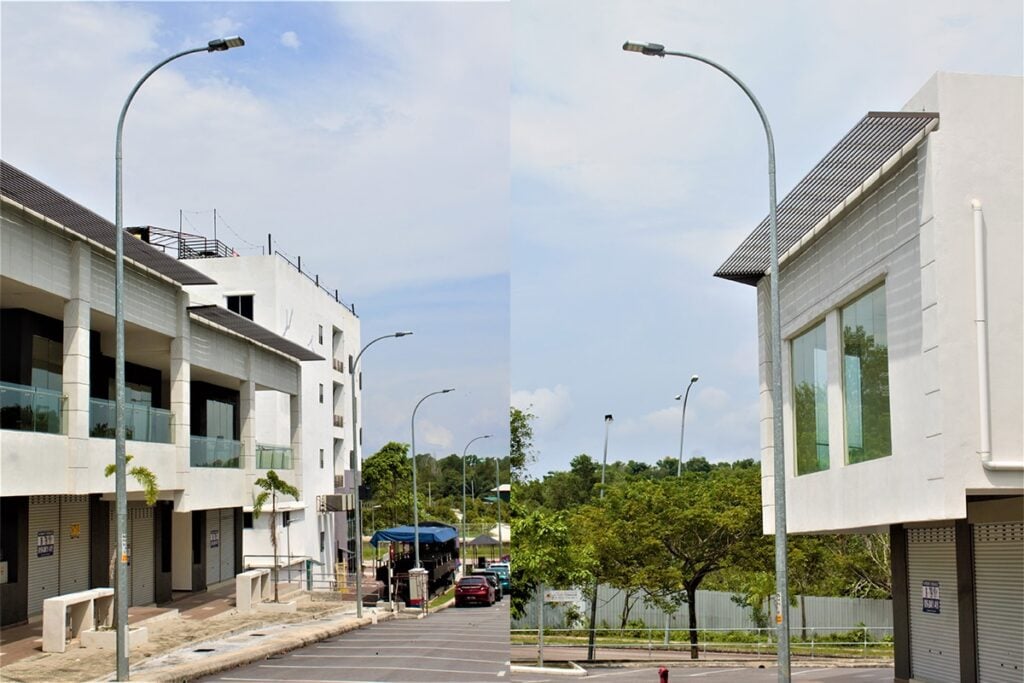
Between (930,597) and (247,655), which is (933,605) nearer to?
(930,597)

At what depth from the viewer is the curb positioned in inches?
818

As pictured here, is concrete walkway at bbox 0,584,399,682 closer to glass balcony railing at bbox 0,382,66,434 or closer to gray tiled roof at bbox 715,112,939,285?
glass balcony railing at bbox 0,382,66,434

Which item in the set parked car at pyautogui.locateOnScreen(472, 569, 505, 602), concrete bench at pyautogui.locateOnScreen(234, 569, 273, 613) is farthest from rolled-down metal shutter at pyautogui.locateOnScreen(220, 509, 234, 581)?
parked car at pyautogui.locateOnScreen(472, 569, 505, 602)

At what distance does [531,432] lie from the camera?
6347cm

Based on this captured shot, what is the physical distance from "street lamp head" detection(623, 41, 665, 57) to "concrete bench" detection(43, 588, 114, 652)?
14433 mm

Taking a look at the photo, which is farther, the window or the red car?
the window

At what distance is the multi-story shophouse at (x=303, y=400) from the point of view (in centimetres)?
4703

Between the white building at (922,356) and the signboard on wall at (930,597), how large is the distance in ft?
0.18

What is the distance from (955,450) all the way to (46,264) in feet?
52.9

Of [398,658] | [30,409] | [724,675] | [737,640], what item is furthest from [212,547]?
[737,640]

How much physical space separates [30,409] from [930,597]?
17.0 meters

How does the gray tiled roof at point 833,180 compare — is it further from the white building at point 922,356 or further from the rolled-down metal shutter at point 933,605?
the rolled-down metal shutter at point 933,605

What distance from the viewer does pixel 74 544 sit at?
85.0ft

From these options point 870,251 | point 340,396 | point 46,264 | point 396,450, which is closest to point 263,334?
point 46,264
